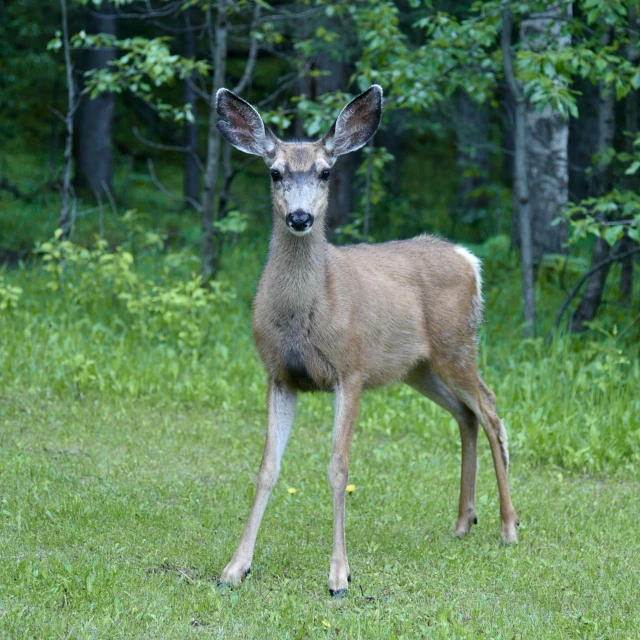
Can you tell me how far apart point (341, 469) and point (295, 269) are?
3.35 feet

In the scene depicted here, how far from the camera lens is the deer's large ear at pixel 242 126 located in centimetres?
511

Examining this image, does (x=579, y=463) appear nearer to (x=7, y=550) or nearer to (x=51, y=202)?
(x=7, y=550)

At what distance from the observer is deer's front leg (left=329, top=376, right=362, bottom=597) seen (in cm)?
458

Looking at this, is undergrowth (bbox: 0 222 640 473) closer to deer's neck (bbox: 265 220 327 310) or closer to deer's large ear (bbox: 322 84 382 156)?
deer's neck (bbox: 265 220 327 310)

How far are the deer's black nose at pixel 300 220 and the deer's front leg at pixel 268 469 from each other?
0.85 meters

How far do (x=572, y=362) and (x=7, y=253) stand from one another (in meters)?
7.83

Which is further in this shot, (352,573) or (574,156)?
Answer: (574,156)

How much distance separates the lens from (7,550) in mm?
4746

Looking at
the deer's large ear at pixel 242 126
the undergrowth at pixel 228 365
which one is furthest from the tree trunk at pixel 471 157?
the deer's large ear at pixel 242 126

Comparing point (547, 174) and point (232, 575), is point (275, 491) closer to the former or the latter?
point (232, 575)

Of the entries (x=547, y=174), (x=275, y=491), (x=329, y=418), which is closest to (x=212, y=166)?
(x=329, y=418)

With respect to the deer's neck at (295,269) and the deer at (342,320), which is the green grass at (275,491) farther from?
the deer's neck at (295,269)

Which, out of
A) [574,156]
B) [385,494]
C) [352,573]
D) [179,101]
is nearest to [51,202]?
[179,101]

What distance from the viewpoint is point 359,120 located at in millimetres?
5320
